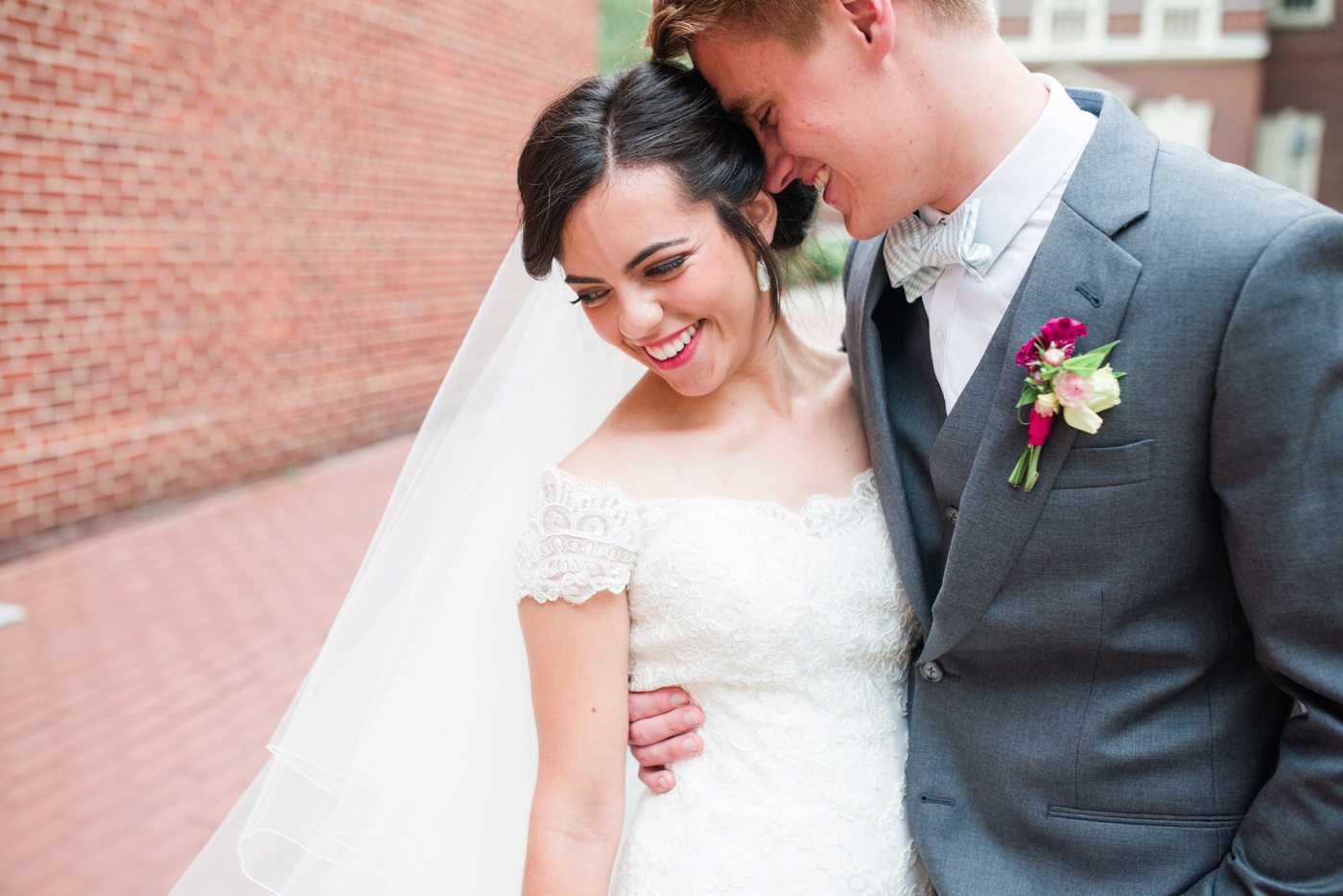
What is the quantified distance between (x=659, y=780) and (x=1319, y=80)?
31.5m

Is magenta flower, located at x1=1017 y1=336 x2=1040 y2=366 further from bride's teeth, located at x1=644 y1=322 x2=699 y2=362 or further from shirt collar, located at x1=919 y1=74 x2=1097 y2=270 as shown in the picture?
bride's teeth, located at x1=644 y1=322 x2=699 y2=362

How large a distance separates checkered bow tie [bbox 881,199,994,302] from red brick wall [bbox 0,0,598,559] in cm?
547

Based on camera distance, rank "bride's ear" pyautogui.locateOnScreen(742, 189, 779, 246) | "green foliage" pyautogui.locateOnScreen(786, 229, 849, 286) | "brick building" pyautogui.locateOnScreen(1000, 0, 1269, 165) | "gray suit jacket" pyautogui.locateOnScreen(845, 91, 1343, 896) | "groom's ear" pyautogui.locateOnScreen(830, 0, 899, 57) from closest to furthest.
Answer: "gray suit jacket" pyautogui.locateOnScreen(845, 91, 1343, 896) → "groom's ear" pyautogui.locateOnScreen(830, 0, 899, 57) → "bride's ear" pyautogui.locateOnScreen(742, 189, 779, 246) → "green foliage" pyautogui.locateOnScreen(786, 229, 849, 286) → "brick building" pyautogui.locateOnScreen(1000, 0, 1269, 165)

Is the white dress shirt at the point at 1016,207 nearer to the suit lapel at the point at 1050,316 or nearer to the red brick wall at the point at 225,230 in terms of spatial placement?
the suit lapel at the point at 1050,316

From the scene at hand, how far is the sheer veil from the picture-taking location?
2.04 meters

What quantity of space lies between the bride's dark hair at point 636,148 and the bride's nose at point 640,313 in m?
0.19

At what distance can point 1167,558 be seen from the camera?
1.52 metres

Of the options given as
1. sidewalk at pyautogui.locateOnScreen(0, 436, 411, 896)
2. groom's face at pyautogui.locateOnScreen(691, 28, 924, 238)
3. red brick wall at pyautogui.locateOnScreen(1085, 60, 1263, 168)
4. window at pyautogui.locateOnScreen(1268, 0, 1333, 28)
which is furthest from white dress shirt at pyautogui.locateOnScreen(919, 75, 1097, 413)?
window at pyautogui.locateOnScreen(1268, 0, 1333, 28)

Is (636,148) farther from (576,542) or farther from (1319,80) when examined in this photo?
(1319,80)

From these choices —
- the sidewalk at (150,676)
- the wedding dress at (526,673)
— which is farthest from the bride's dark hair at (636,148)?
the sidewalk at (150,676)

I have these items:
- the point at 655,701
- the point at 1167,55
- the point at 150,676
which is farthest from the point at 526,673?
the point at 1167,55

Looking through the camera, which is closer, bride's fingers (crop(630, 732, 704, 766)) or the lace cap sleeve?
the lace cap sleeve

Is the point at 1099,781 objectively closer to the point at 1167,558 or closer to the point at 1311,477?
the point at 1167,558

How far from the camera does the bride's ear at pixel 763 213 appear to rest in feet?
6.63
